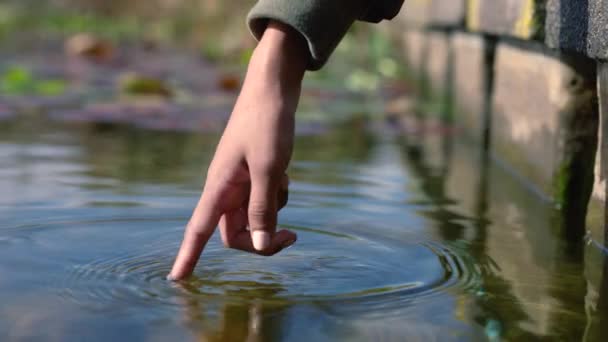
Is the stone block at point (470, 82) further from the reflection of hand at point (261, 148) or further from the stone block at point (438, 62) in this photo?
the reflection of hand at point (261, 148)

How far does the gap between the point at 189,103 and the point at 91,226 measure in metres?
2.75

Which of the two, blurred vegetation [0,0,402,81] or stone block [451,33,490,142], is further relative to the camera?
blurred vegetation [0,0,402,81]

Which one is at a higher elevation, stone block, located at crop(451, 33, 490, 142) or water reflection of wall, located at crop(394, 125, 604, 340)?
stone block, located at crop(451, 33, 490, 142)

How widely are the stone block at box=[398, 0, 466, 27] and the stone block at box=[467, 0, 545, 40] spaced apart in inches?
8.0

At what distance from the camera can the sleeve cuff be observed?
1336 mm

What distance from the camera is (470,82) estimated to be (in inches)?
155

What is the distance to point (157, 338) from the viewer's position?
1.29 meters

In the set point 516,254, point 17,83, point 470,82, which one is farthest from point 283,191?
point 17,83

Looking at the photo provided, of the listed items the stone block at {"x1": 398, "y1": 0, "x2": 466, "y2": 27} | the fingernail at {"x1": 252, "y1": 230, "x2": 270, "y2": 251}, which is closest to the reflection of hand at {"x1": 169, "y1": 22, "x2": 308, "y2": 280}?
the fingernail at {"x1": 252, "y1": 230, "x2": 270, "y2": 251}

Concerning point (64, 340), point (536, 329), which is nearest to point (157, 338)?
point (64, 340)

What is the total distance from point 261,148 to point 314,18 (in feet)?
0.65

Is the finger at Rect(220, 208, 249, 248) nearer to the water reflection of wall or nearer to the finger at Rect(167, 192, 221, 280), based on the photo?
the finger at Rect(167, 192, 221, 280)

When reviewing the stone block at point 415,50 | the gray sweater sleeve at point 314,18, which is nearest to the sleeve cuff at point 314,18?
the gray sweater sleeve at point 314,18

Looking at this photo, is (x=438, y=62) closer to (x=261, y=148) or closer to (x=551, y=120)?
(x=551, y=120)
